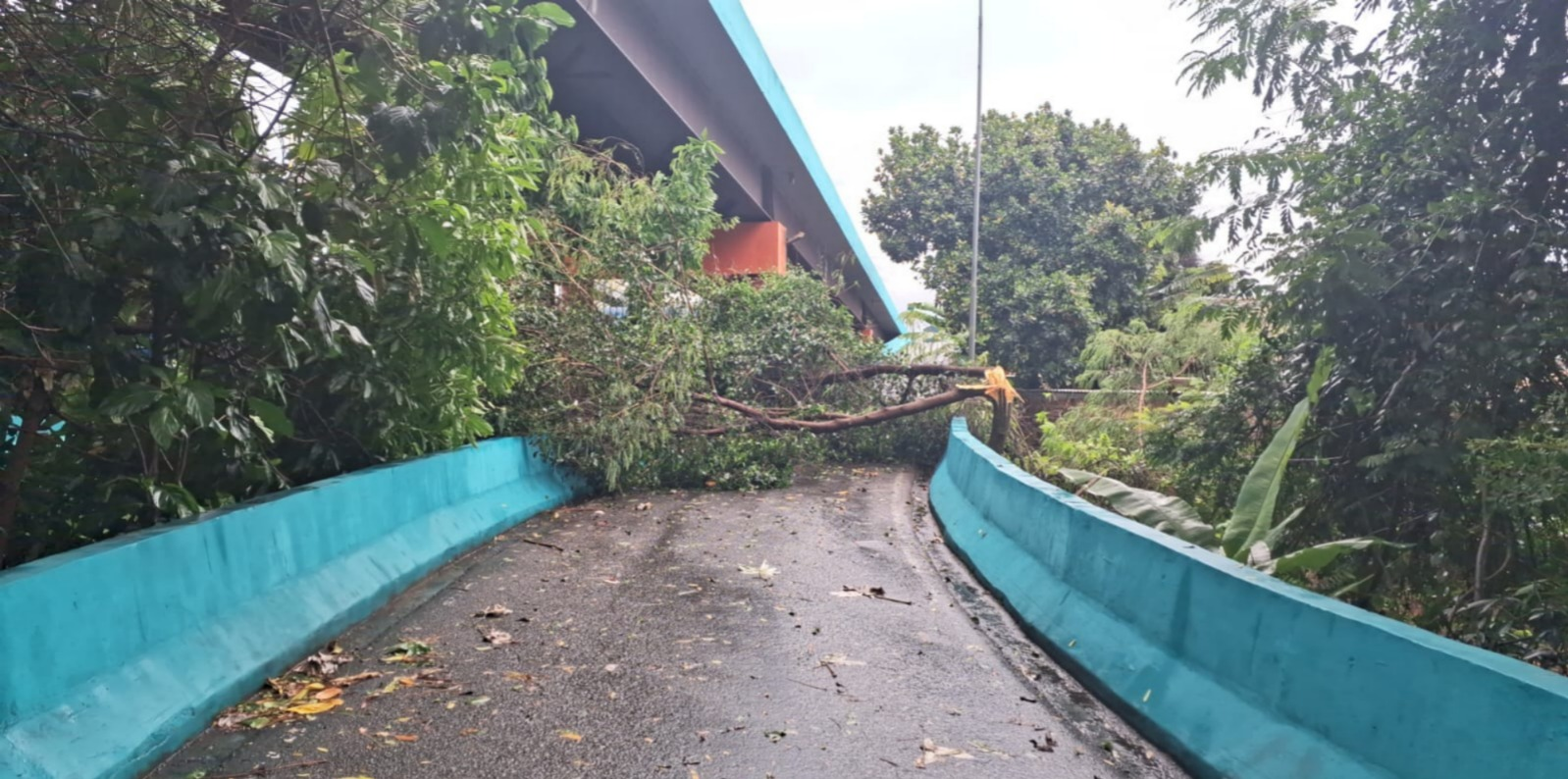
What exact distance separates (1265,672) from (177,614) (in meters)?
4.70

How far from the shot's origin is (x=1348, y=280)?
5.39m

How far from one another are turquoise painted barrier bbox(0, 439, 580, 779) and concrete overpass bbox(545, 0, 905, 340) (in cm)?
686

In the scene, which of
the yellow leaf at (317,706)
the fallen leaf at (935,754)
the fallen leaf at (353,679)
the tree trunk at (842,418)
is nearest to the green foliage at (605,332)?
the tree trunk at (842,418)

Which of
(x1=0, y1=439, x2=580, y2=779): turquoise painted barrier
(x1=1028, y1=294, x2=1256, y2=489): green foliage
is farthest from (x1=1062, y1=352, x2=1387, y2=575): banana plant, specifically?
(x1=0, y1=439, x2=580, y2=779): turquoise painted barrier

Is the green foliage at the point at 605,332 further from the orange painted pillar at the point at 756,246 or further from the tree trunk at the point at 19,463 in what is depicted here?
the orange painted pillar at the point at 756,246

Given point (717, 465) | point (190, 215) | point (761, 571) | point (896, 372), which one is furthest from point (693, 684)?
point (896, 372)

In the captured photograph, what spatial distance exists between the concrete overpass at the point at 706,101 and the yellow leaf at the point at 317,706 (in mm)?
8328

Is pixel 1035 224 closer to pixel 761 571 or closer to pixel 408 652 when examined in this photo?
pixel 761 571

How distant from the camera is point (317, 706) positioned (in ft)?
15.7

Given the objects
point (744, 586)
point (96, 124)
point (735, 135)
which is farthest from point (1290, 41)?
point (735, 135)

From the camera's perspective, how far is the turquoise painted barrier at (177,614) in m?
3.56

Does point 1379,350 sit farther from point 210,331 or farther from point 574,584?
point 210,331

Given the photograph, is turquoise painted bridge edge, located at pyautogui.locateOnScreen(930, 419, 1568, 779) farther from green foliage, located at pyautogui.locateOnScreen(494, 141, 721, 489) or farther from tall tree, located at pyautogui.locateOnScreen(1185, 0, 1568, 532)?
green foliage, located at pyautogui.locateOnScreen(494, 141, 721, 489)

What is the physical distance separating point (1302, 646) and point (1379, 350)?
9.54ft
